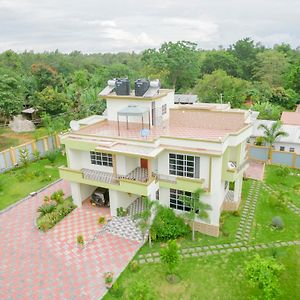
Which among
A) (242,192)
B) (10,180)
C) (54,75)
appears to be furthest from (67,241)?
(54,75)

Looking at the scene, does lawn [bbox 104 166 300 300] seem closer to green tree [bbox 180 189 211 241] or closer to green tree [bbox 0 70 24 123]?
green tree [bbox 180 189 211 241]

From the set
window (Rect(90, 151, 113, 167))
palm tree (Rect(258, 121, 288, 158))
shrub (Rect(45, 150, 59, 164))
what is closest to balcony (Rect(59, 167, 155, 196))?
window (Rect(90, 151, 113, 167))

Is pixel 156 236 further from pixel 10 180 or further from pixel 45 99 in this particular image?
pixel 45 99

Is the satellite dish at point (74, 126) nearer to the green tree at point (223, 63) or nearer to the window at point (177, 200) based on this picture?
the window at point (177, 200)

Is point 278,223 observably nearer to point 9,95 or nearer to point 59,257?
point 59,257

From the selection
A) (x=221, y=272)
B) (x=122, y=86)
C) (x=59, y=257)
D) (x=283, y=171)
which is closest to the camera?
(x=221, y=272)

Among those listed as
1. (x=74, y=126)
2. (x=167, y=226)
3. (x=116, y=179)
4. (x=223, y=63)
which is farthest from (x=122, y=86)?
(x=223, y=63)

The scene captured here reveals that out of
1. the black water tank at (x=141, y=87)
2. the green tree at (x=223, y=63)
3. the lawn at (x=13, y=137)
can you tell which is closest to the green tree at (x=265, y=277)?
the black water tank at (x=141, y=87)
